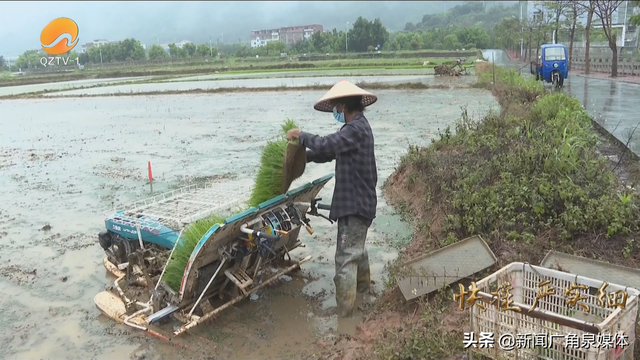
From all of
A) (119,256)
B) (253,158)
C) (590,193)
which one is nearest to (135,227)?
(119,256)

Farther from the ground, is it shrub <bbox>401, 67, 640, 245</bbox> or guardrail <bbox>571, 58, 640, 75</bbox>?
guardrail <bbox>571, 58, 640, 75</bbox>

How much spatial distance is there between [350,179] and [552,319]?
1.88 m

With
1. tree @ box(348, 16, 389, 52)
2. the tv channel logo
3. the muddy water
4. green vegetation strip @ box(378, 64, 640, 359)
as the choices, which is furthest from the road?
tree @ box(348, 16, 389, 52)

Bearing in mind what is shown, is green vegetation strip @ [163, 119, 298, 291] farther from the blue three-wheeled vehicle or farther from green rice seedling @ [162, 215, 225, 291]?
the blue three-wheeled vehicle

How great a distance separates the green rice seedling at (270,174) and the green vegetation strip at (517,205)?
5.35 ft

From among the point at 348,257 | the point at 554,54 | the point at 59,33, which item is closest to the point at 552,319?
the point at 348,257

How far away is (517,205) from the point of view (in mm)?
4785

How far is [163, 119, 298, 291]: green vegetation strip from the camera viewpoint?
401cm

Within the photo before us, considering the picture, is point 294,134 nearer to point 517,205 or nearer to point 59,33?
point 517,205

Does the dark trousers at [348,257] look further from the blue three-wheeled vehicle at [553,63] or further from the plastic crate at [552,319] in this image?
the blue three-wheeled vehicle at [553,63]

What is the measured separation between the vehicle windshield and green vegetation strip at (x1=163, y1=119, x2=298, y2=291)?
59.5 feet

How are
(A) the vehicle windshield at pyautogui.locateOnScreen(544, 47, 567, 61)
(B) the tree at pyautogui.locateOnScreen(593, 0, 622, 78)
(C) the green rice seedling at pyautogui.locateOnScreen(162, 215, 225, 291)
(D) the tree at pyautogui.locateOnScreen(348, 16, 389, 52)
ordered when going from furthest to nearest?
(D) the tree at pyautogui.locateOnScreen(348, 16, 389, 52) → (B) the tree at pyautogui.locateOnScreen(593, 0, 622, 78) → (A) the vehicle windshield at pyautogui.locateOnScreen(544, 47, 567, 61) → (C) the green rice seedling at pyautogui.locateOnScreen(162, 215, 225, 291)

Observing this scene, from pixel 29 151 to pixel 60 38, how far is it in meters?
34.0

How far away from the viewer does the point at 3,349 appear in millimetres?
4188
